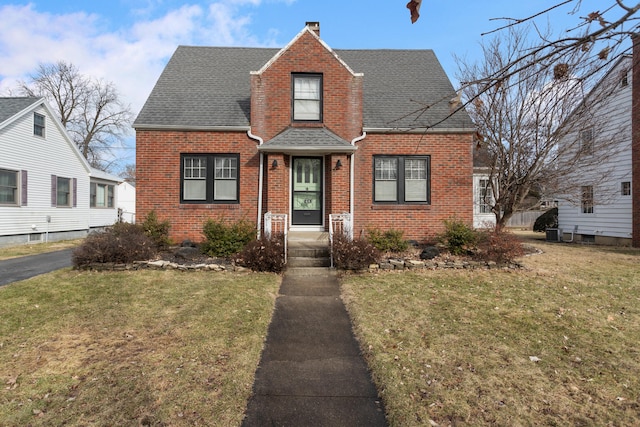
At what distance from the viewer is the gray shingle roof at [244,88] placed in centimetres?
1057

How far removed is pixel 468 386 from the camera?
334 centimetres

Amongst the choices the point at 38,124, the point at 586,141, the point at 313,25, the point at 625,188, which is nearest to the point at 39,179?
the point at 38,124

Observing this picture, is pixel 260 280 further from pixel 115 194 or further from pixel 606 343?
pixel 115 194

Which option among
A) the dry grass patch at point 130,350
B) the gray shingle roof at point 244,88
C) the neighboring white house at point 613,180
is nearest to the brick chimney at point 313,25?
the gray shingle roof at point 244,88

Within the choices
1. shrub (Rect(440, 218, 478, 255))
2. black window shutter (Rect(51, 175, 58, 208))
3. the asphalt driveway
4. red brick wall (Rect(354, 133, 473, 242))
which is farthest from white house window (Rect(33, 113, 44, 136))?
shrub (Rect(440, 218, 478, 255))

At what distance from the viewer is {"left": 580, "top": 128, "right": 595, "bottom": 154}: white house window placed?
11398 millimetres

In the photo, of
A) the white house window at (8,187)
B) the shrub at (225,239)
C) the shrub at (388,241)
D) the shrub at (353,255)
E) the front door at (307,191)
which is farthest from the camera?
the white house window at (8,187)

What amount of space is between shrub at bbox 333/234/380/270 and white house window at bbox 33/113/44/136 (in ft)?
49.7

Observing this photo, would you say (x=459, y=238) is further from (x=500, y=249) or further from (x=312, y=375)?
(x=312, y=375)

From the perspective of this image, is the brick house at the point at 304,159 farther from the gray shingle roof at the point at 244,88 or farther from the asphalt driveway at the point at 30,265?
the asphalt driveway at the point at 30,265

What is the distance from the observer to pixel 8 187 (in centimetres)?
1364

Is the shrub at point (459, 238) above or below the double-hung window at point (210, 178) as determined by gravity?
A: below

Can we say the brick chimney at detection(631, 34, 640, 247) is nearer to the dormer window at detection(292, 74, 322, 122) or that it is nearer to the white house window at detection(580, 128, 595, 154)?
the white house window at detection(580, 128, 595, 154)

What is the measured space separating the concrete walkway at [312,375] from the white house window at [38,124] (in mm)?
15731
